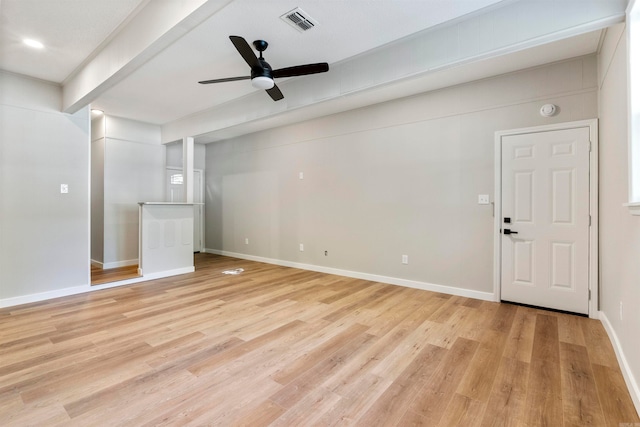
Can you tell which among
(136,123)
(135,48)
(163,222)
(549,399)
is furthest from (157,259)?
(549,399)

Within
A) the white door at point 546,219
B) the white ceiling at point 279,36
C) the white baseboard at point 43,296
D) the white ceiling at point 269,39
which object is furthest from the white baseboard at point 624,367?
the white baseboard at point 43,296

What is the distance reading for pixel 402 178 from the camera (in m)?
4.39

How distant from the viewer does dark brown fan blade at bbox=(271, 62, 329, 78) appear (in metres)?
2.74

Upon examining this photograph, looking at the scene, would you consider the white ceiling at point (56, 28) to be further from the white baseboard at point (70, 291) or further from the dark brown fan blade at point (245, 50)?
the white baseboard at point (70, 291)

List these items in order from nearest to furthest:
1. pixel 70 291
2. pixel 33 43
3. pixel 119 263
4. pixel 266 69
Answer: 1. pixel 266 69
2. pixel 33 43
3. pixel 70 291
4. pixel 119 263

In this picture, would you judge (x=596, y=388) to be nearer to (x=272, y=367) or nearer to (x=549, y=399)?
(x=549, y=399)

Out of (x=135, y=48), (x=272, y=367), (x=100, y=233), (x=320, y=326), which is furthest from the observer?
(x=100, y=233)

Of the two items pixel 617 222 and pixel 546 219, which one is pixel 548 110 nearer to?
pixel 546 219

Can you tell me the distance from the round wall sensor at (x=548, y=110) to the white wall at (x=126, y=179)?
21.6 ft

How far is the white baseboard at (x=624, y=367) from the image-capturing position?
1.72m

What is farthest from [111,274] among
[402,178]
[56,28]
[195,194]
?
[402,178]

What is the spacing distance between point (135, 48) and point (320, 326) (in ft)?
10.2

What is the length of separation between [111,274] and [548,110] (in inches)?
260

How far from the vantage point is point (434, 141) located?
409cm
